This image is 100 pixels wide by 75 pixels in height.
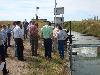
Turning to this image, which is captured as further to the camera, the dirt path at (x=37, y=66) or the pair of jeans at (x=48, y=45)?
the pair of jeans at (x=48, y=45)

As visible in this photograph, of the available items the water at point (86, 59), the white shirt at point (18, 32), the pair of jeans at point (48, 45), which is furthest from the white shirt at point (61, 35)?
the water at point (86, 59)

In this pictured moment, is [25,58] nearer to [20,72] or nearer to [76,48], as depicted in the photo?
[20,72]

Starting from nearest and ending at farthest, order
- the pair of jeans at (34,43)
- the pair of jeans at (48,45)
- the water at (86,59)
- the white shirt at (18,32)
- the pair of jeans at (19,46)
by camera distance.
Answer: the water at (86,59), the white shirt at (18,32), the pair of jeans at (19,46), the pair of jeans at (48,45), the pair of jeans at (34,43)

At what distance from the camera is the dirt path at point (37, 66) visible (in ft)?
59.5

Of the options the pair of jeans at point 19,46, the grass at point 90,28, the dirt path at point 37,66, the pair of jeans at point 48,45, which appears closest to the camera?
the dirt path at point 37,66

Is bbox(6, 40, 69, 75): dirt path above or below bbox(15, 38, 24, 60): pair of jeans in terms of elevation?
below

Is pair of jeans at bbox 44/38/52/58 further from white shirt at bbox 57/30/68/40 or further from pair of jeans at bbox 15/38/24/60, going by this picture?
pair of jeans at bbox 15/38/24/60

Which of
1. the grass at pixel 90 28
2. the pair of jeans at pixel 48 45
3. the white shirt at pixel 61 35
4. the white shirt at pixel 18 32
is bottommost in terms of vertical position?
the grass at pixel 90 28

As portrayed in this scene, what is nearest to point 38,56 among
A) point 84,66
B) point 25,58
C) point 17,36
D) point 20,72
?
point 25,58

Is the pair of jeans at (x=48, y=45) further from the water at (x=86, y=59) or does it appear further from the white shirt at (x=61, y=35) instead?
the water at (x=86, y=59)

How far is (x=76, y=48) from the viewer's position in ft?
47.2

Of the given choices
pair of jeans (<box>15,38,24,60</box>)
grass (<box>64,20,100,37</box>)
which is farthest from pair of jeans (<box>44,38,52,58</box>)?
grass (<box>64,20,100,37</box>)

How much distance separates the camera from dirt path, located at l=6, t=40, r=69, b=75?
59.5 feet

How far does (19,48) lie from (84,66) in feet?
20.6
